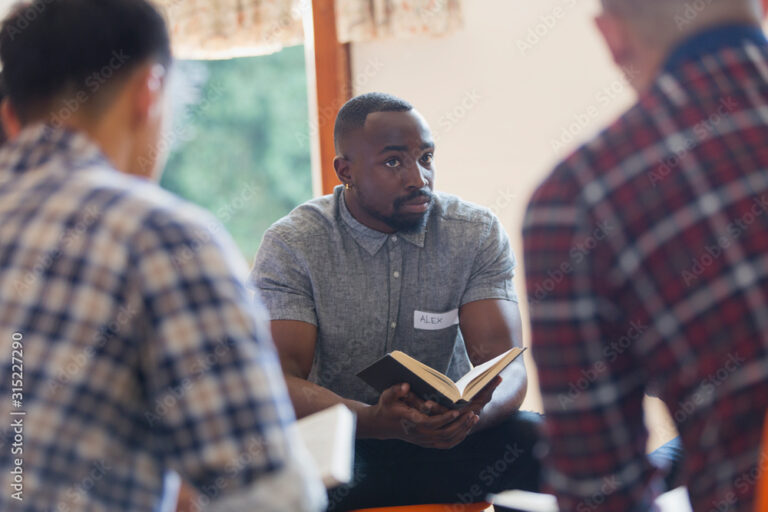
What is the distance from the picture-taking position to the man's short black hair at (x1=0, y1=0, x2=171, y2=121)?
898 mm

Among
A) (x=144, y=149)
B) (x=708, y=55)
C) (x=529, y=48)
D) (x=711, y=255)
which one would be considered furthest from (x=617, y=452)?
(x=529, y=48)

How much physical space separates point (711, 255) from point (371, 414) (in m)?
1.17

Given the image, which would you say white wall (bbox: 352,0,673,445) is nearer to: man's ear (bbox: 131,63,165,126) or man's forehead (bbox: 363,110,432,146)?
man's forehead (bbox: 363,110,432,146)

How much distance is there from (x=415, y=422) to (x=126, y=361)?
1009 millimetres

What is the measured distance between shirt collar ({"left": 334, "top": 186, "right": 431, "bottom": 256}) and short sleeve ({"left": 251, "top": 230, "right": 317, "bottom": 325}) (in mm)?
186

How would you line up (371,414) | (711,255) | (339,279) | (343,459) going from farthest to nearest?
1. (339,279)
2. (371,414)
3. (343,459)
4. (711,255)

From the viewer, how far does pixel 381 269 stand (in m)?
2.15

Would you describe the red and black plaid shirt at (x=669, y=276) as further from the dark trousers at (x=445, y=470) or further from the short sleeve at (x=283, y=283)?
the short sleeve at (x=283, y=283)

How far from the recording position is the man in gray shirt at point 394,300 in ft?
6.35

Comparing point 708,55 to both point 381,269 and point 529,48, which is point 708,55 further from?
point 529,48

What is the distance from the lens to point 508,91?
320cm
